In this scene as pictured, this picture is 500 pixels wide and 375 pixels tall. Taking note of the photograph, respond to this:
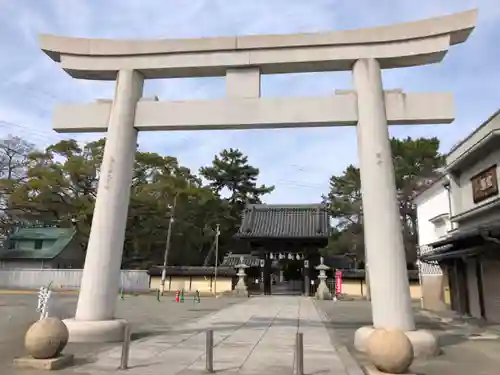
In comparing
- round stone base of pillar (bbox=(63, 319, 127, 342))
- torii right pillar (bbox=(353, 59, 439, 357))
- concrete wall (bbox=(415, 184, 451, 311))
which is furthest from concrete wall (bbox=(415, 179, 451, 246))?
round stone base of pillar (bbox=(63, 319, 127, 342))

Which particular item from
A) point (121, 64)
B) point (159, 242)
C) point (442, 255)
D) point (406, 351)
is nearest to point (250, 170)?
point (159, 242)

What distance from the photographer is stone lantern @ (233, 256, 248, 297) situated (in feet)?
123

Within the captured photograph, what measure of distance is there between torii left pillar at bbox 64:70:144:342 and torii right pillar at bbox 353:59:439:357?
20.1ft

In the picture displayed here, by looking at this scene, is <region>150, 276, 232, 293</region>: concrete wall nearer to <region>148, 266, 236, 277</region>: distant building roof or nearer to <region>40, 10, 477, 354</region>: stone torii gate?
<region>148, 266, 236, 277</region>: distant building roof

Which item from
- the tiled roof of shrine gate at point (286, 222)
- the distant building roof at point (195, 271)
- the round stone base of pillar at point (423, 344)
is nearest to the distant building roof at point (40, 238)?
the distant building roof at point (195, 271)

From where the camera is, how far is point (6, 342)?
35.6 feet

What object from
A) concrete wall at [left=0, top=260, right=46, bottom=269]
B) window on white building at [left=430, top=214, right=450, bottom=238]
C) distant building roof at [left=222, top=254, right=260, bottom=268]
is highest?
window on white building at [left=430, top=214, right=450, bottom=238]

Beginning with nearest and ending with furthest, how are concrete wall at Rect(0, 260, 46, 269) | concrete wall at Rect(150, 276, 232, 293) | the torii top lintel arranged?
1. the torii top lintel
2. concrete wall at Rect(150, 276, 232, 293)
3. concrete wall at Rect(0, 260, 46, 269)

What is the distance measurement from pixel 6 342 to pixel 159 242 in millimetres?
38735

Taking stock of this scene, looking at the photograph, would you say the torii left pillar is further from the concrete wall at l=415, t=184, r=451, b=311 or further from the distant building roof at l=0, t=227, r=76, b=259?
the distant building roof at l=0, t=227, r=76, b=259

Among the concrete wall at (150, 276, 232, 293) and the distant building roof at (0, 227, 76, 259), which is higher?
the distant building roof at (0, 227, 76, 259)

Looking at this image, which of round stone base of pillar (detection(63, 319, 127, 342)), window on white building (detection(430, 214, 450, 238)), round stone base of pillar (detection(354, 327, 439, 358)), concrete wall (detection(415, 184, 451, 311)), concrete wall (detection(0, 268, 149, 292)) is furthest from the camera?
concrete wall (detection(0, 268, 149, 292))

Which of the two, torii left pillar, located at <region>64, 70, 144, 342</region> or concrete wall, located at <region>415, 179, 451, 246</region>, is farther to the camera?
concrete wall, located at <region>415, 179, 451, 246</region>

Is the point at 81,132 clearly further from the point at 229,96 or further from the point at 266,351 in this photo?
the point at 266,351
